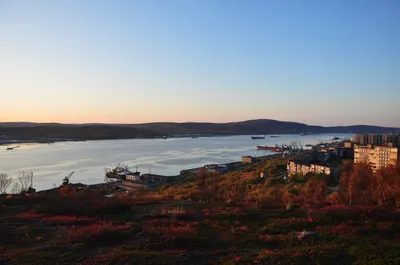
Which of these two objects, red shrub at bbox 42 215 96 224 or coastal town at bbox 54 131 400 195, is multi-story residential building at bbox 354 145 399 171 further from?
red shrub at bbox 42 215 96 224

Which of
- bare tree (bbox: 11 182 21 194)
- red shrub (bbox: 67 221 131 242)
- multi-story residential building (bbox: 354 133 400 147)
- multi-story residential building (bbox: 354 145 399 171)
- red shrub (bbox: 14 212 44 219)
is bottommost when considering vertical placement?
bare tree (bbox: 11 182 21 194)

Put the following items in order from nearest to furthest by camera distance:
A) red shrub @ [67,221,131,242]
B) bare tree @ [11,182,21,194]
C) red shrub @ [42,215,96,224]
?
red shrub @ [67,221,131,242] → red shrub @ [42,215,96,224] → bare tree @ [11,182,21,194]

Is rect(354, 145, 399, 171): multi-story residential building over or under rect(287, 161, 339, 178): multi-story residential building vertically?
over

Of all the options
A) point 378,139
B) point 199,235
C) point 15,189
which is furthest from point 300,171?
point 378,139

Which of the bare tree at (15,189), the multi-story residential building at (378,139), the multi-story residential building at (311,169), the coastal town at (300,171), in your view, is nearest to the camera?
the bare tree at (15,189)

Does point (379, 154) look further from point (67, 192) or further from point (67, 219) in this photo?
point (67, 219)

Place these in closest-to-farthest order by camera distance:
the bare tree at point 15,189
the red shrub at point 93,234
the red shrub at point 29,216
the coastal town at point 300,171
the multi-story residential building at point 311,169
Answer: the red shrub at point 93,234 → the red shrub at point 29,216 → the bare tree at point 15,189 → the multi-story residential building at point 311,169 → the coastal town at point 300,171

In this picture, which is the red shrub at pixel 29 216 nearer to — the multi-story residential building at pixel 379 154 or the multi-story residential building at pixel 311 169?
the multi-story residential building at pixel 311 169

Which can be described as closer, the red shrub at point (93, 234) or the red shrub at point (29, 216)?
the red shrub at point (93, 234)

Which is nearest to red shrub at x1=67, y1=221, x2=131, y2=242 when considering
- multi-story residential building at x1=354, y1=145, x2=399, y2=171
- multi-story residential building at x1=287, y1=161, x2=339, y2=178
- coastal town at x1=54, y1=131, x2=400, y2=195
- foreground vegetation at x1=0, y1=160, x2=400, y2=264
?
foreground vegetation at x1=0, y1=160, x2=400, y2=264

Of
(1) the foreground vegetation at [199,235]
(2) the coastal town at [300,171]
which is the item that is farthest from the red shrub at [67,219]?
(2) the coastal town at [300,171]

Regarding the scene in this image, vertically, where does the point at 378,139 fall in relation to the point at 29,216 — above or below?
above

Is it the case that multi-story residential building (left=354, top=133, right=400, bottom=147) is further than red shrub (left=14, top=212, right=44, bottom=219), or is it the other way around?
multi-story residential building (left=354, top=133, right=400, bottom=147)
